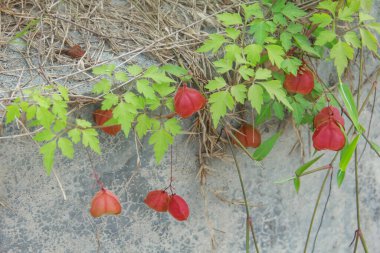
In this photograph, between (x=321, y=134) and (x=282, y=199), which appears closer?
(x=321, y=134)

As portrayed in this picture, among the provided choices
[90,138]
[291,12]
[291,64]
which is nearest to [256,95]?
[291,64]

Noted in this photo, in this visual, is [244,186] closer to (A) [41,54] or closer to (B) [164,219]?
(B) [164,219]

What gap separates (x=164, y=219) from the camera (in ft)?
5.78

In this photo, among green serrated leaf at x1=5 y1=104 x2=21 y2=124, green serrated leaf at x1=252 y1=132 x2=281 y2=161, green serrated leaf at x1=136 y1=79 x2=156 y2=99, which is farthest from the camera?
green serrated leaf at x1=252 y1=132 x2=281 y2=161

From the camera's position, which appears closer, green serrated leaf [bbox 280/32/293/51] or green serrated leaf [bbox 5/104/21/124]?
green serrated leaf [bbox 5/104/21/124]

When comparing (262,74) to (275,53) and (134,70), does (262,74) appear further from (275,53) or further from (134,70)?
(134,70)

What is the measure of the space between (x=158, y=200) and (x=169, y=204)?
28 mm

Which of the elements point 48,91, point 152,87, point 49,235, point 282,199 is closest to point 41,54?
point 48,91

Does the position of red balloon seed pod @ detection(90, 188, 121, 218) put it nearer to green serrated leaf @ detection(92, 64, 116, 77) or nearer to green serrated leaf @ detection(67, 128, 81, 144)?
green serrated leaf @ detection(67, 128, 81, 144)

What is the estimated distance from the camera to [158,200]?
1.65m

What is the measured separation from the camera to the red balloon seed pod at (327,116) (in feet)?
5.30

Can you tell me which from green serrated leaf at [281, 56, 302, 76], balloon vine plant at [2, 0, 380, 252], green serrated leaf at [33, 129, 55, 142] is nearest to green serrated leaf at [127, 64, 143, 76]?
balloon vine plant at [2, 0, 380, 252]

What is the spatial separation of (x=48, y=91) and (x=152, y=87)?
0.23 meters

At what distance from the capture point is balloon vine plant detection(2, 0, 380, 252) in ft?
4.76
